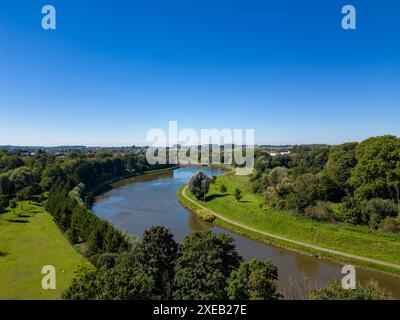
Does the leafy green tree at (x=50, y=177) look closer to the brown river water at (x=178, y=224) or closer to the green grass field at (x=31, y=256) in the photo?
the brown river water at (x=178, y=224)

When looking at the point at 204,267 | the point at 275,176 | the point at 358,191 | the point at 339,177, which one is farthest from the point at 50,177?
the point at 358,191

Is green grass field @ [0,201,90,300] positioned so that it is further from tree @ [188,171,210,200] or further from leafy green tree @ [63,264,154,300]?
tree @ [188,171,210,200]

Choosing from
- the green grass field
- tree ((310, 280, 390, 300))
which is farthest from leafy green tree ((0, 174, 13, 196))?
tree ((310, 280, 390, 300))

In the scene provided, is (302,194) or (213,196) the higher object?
(302,194)

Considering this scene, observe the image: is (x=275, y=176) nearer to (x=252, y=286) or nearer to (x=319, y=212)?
(x=319, y=212)

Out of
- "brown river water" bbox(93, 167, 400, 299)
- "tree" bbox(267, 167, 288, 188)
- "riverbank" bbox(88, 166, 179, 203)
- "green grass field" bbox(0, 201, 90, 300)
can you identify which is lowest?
"brown river water" bbox(93, 167, 400, 299)
